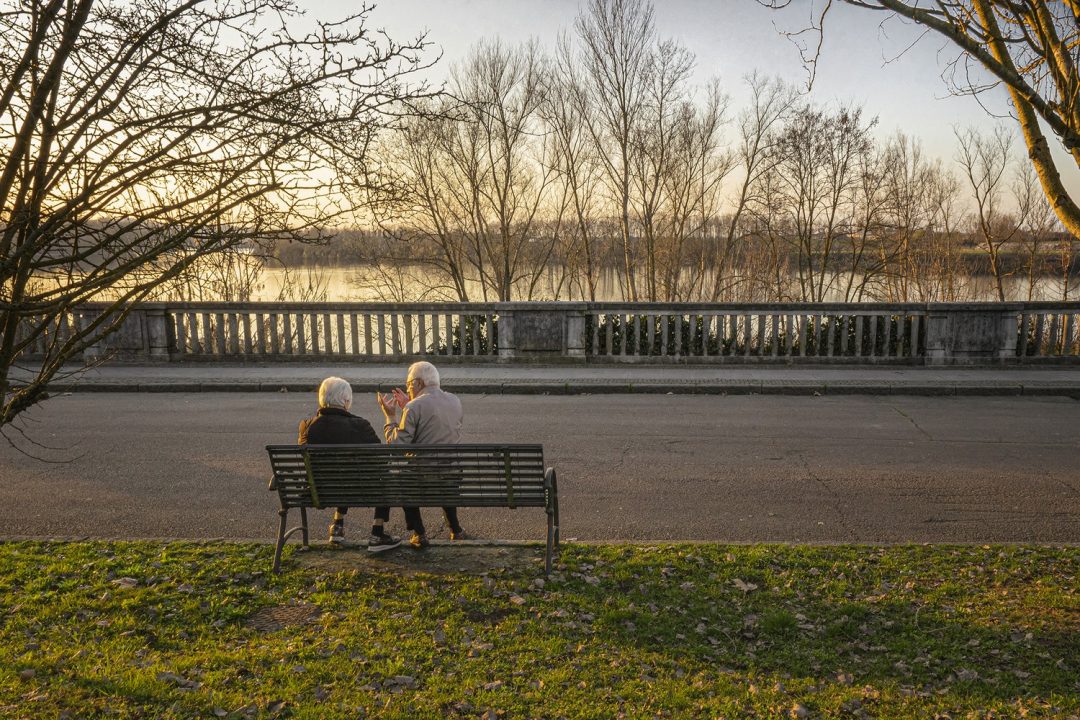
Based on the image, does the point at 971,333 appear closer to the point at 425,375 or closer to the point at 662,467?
the point at 662,467

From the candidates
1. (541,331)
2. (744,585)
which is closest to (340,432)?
(744,585)

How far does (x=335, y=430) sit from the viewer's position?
5.88 meters

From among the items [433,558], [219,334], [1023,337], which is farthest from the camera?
[219,334]

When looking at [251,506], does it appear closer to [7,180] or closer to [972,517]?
[7,180]

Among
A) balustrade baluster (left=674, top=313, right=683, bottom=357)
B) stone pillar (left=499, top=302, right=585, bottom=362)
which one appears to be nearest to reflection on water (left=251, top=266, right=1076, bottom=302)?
stone pillar (left=499, top=302, right=585, bottom=362)

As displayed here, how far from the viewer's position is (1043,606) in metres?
4.68

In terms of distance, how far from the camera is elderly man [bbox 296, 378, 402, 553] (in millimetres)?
5828

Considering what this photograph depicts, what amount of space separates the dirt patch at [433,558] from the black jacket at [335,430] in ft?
2.58

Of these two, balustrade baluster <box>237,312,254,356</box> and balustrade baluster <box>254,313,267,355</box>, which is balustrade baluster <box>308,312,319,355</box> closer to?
balustrade baluster <box>254,313,267,355</box>

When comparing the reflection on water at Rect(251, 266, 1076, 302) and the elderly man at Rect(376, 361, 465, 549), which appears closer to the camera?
the elderly man at Rect(376, 361, 465, 549)

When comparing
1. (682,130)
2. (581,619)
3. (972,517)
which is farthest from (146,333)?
(682,130)

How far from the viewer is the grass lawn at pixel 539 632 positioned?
147 inches

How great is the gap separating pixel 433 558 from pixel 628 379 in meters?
7.80

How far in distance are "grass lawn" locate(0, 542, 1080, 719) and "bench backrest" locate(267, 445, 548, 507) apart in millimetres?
456
